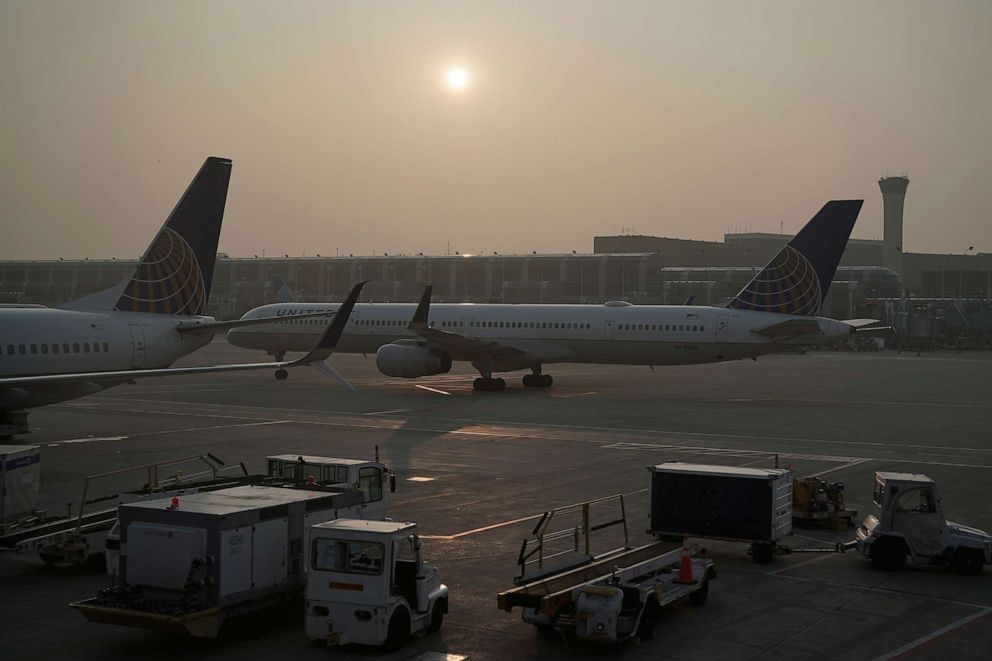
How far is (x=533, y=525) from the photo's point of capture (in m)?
22.5

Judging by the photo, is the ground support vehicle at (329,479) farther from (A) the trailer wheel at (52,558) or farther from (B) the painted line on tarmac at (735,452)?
(B) the painted line on tarmac at (735,452)

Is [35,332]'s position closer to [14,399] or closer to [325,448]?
[14,399]

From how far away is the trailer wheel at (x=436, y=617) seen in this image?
601 inches

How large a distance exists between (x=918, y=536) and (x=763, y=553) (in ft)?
9.45

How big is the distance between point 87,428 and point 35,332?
8459 mm

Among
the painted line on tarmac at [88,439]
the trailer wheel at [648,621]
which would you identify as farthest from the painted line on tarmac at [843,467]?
the painted line on tarmac at [88,439]

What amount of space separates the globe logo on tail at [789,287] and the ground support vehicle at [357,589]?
3814cm

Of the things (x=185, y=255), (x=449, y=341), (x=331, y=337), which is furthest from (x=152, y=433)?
(x=449, y=341)

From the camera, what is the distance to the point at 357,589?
1441 centimetres

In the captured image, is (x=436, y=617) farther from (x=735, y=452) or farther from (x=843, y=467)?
(x=735, y=452)

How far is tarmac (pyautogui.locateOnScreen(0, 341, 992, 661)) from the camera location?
1504 centimetres

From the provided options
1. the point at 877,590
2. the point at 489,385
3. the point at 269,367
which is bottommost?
the point at 877,590

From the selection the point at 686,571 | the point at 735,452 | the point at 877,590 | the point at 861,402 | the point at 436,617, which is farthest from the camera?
the point at 861,402

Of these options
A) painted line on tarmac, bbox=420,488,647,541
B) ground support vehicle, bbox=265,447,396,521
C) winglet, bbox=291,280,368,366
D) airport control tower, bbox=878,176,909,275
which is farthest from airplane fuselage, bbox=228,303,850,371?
airport control tower, bbox=878,176,909,275
